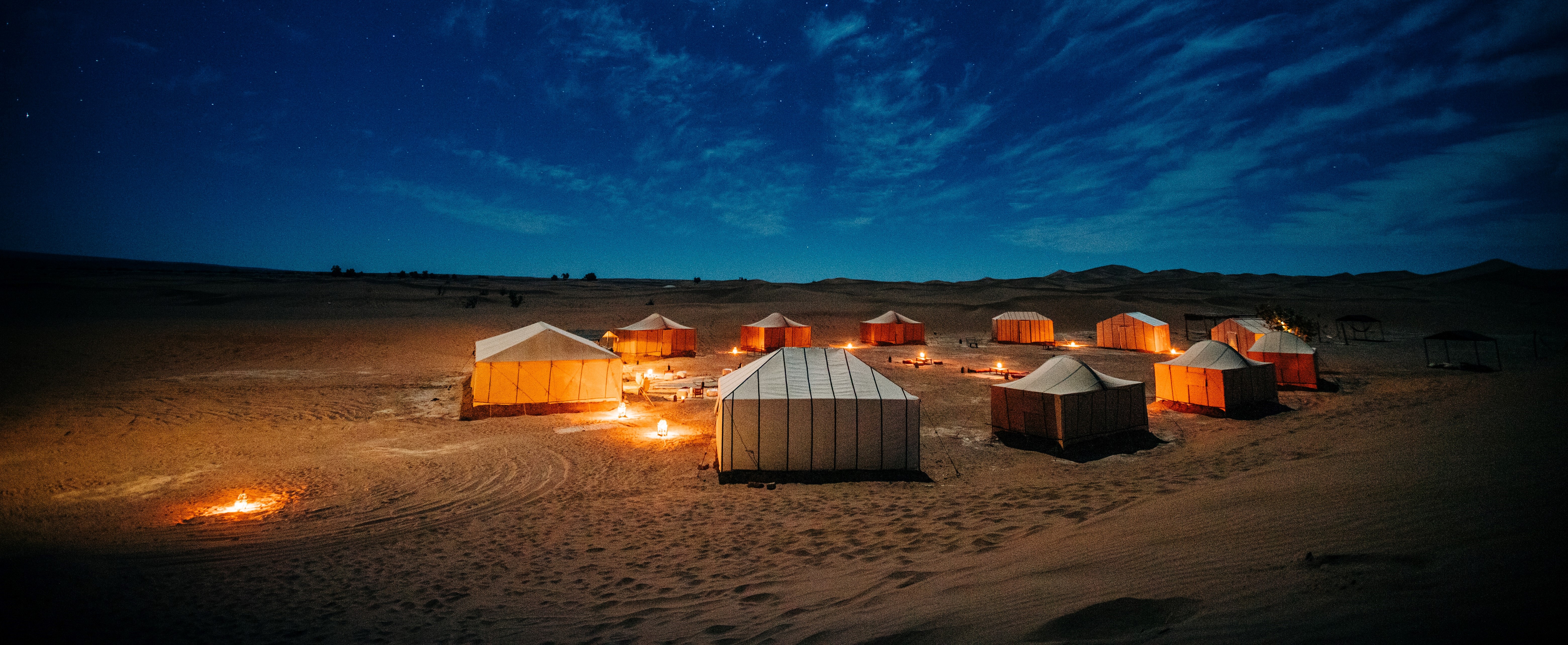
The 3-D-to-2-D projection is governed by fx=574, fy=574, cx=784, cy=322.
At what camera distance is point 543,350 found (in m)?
16.8

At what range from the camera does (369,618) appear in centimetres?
562

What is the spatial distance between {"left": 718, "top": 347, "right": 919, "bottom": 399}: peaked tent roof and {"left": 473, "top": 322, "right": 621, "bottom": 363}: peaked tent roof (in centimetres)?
620

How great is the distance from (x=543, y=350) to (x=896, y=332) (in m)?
26.0

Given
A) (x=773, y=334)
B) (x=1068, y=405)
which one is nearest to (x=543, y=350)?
(x=1068, y=405)

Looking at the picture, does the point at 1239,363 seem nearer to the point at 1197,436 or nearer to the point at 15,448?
the point at 1197,436

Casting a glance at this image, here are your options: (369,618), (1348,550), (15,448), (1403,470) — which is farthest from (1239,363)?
(15,448)

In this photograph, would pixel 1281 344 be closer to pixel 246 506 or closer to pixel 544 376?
pixel 544 376

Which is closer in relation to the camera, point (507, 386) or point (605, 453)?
point (605, 453)

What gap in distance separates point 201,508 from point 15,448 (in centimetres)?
681

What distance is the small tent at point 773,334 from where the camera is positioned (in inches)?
1369

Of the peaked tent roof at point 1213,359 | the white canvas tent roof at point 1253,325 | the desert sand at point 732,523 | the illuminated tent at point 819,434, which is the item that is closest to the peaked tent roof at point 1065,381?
the desert sand at point 732,523

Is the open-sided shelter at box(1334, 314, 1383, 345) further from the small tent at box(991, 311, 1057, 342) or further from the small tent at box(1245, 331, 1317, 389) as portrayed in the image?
the small tent at box(991, 311, 1057, 342)

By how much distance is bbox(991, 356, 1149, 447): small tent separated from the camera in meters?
12.2

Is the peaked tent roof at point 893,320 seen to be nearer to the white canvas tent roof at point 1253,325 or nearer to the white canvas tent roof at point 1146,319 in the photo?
the white canvas tent roof at point 1146,319
